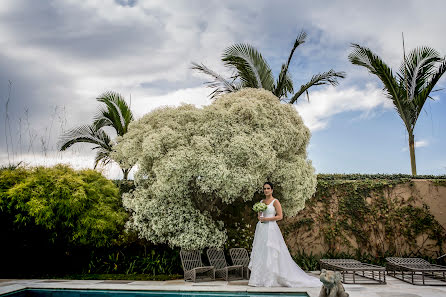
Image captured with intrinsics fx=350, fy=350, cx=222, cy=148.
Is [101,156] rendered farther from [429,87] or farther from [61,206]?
[429,87]

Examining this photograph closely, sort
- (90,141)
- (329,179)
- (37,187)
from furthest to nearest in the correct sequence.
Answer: (90,141)
(329,179)
(37,187)

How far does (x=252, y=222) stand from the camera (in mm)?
10133

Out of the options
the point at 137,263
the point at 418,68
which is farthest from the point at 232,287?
the point at 418,68

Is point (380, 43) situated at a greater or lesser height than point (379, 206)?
greater

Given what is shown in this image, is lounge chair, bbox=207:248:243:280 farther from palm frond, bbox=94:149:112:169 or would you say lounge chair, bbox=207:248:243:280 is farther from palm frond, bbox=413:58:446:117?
palm frond, bbox=413:58:446:117

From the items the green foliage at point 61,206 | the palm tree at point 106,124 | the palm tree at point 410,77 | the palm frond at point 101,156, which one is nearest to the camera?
the green foliage at point 61,206

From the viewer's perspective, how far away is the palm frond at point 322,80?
37.7 ft

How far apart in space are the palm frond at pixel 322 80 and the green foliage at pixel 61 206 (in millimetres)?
6732

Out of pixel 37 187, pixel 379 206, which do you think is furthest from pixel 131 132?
pixel 379 206

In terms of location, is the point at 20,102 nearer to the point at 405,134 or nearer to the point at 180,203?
the point at 180,203

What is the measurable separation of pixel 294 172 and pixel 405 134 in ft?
20.5

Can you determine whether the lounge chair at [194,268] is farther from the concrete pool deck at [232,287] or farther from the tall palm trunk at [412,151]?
the tall palm trunk at [412,151]

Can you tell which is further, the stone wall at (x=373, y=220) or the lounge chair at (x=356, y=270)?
the stone wall at (x=373, y=220)

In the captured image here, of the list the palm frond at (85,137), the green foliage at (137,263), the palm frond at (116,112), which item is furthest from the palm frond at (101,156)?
the green foliage at (137,263)
